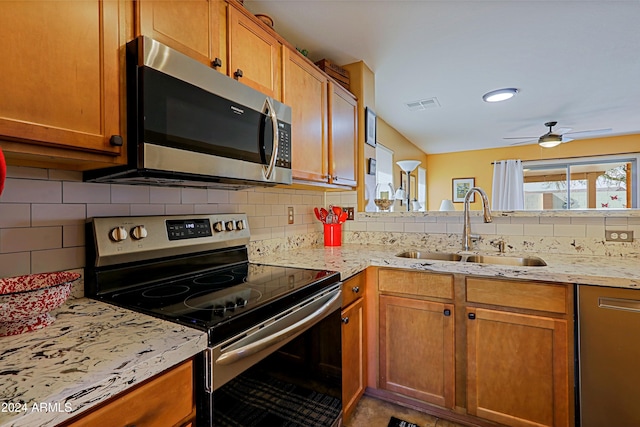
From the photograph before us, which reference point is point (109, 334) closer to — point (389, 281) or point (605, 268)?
point (389, 281)

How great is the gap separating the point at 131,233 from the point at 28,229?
0.95 feet

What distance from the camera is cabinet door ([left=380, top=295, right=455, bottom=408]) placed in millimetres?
1605

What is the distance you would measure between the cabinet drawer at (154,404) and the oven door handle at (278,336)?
0.09 m

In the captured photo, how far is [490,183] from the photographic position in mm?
6254

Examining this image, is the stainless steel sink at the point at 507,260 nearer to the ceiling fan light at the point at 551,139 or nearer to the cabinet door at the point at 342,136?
the cabinet door at the point at 342,136

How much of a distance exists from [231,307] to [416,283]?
1061mm

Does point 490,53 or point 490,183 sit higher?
point 490,53

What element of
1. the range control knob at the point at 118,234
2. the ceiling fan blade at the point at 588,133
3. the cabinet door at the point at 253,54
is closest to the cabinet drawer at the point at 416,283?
the cabinet door at the point at 253,54

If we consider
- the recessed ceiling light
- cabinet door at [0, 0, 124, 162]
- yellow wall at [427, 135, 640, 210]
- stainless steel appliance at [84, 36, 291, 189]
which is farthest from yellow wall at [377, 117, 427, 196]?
cabinet door at [0, 0, 124, 162]

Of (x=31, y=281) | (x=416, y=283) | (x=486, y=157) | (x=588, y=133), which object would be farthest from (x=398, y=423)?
(x=486, y=157)

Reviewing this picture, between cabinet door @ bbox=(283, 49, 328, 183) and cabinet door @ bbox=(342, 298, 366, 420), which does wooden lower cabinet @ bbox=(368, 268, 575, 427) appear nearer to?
cabinet door @ bbox=(342, 298, 366, 420)

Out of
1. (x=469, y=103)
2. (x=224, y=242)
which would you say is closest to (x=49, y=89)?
(x=224, y=242)

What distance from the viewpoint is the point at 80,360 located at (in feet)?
2.08

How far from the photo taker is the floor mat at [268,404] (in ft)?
2.70
